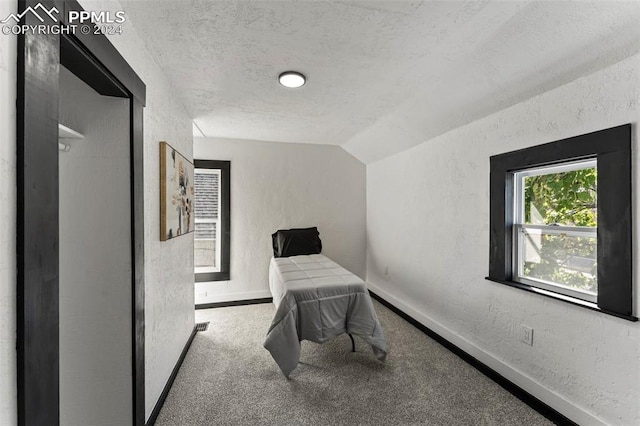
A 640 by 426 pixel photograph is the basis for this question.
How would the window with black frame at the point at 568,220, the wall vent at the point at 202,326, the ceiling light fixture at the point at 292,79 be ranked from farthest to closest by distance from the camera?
Result: the wall vent at the point at 202,326 → the ceiling light fixture at the point at 292,79 → the window with black frame at the point at 568,220

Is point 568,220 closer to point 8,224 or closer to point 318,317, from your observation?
point 318,317

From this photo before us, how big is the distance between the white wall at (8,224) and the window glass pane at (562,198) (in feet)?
8.61

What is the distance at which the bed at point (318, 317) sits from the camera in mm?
2199

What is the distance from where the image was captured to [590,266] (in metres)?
1.73

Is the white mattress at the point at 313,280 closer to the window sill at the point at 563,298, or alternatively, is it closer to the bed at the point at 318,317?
the bed at the point at 318,317

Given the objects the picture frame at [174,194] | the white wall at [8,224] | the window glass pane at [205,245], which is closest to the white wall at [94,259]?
the picture frame at [174,194]

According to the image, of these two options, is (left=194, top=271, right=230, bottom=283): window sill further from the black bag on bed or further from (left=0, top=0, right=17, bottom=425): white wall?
(left=0, top=0, right=17, bottom=425): white wall

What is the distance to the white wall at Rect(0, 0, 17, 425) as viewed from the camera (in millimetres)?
721

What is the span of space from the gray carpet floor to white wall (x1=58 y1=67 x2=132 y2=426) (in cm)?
58

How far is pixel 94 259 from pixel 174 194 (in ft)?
2.67

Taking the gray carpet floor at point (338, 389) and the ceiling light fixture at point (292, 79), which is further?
the ceiling light fixture at point (292, 79)

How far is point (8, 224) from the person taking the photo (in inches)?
29.2

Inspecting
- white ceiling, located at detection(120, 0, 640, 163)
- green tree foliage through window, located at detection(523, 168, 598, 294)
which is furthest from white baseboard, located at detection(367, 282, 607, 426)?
white ceiling, located at detection(120, 0, 640, 163)

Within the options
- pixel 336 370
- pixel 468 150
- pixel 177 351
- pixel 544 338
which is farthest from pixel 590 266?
pixel 177 351
